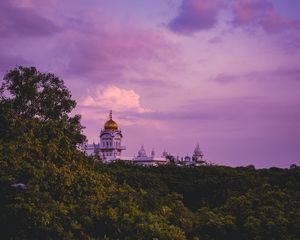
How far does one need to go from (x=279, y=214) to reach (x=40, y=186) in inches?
303

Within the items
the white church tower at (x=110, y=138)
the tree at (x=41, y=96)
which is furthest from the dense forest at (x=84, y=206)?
the white church tower at (x=110, y=138)

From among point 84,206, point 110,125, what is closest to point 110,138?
point 110,125

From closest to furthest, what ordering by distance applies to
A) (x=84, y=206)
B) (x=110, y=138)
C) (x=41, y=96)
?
(x=84, y=206) → (x=41, y=96) → (x=110, y=138)

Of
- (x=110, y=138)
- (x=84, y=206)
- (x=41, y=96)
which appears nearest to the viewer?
(x=84, y=206)

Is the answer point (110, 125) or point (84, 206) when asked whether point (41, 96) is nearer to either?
point (84, 206)

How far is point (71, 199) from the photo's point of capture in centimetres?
1862

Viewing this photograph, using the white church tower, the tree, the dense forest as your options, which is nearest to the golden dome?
the white church tower

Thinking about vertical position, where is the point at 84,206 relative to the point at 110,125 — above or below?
below

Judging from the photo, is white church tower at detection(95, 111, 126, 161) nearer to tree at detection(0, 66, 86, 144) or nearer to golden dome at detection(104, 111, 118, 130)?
golden dome at detection(104, 111, 118, 130)

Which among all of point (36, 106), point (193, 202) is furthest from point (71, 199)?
point (36, 106)

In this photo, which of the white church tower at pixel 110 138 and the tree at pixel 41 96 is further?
the white church tower at pixel 110 138

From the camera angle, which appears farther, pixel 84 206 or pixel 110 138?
pixel 110 138

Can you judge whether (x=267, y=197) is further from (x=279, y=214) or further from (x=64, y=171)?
(x=64, y=171)

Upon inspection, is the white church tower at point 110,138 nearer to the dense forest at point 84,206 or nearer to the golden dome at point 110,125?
the golden dome at point 110,125
